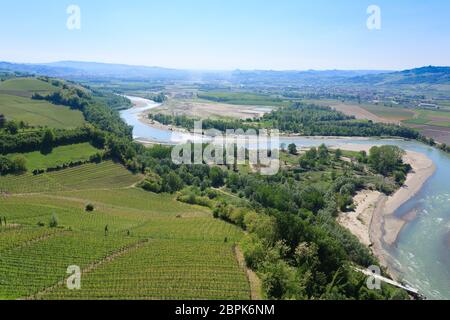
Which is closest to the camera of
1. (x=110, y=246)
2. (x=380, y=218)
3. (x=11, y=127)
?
(x=110, y=246)

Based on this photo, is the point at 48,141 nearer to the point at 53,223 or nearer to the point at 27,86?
the point at 53,223

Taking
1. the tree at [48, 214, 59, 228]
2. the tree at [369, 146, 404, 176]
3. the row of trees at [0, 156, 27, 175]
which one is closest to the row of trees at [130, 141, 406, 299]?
the tree at [369, 146, 404, 176]

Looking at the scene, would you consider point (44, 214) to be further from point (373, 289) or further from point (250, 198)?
point (373, 289)

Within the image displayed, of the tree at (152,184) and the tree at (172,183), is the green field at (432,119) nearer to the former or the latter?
the tree at (172,183)

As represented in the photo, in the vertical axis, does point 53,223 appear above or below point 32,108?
below

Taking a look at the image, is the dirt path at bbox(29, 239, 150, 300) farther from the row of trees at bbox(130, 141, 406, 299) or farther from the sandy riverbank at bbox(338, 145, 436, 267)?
the sandy riverbank at bbox(338, 145, 436, 267)

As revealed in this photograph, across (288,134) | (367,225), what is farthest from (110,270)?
(288,134)

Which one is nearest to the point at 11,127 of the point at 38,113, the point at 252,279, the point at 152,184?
the point at 152,184
